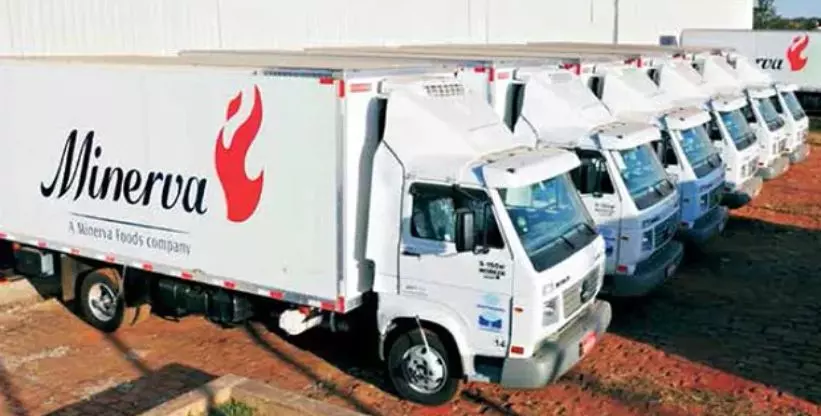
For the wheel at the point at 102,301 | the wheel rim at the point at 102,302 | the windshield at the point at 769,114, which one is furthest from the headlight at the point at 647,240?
the windshield at the point at 769,114

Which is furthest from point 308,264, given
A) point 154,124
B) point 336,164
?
point 154,124

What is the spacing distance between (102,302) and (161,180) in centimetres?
217

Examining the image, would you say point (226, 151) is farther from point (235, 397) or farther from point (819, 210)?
point (819, 210)

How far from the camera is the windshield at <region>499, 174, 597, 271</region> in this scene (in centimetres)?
810

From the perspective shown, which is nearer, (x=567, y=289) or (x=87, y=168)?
(x=567, y=289)

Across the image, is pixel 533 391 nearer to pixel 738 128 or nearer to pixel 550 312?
pixel 550 312

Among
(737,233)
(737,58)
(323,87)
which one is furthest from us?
(737,58)

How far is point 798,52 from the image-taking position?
33969 mm

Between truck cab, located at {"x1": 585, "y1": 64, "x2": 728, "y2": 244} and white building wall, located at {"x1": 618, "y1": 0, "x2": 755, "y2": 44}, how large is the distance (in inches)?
701

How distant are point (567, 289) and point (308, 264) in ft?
7.82

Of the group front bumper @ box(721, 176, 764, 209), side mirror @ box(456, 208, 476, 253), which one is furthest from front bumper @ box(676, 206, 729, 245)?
side mirror @ box(456, 208, 476, 253)

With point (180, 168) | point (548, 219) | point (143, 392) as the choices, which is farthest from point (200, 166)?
point (548, 219)

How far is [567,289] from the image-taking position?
27.4 feet

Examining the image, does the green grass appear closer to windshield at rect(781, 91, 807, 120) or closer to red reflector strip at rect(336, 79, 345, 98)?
red reflector strip at rect(336, 79, 345, 98)
